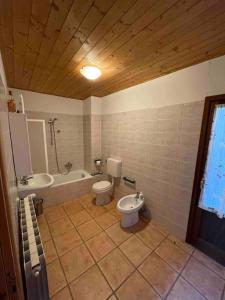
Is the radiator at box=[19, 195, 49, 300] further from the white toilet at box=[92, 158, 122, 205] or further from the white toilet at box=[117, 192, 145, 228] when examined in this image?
the white toilet at box=[92, 158, 122, 205]

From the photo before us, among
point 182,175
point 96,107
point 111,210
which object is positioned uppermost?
point 96,107

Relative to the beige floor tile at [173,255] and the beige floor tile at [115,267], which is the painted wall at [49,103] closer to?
the beige floor tile at [115,267]

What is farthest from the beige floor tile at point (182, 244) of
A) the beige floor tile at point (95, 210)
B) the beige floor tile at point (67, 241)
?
the beige floor tile at point (67, 241)

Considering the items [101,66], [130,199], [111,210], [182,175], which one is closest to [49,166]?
[111,210]

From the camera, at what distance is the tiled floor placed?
1295mm

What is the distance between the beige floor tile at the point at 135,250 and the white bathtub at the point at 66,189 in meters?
1.54

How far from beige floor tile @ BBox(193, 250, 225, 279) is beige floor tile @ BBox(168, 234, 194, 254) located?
2.5 inches

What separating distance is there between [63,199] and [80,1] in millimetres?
2941

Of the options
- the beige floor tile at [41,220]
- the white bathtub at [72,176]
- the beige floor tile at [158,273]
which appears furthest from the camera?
the white bathtub at [72,176]

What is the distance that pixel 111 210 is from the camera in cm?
260

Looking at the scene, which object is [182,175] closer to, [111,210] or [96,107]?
[111,210]

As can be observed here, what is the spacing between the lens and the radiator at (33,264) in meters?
0.94

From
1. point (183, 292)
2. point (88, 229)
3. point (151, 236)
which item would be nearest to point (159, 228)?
point (151, 236)

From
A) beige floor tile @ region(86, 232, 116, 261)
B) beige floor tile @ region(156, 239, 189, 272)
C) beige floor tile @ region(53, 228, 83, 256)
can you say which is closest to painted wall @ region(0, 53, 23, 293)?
beige floor tile @ region(53, 228, 83, 256)
